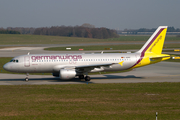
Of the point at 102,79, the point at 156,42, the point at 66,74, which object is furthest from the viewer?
the point at 156,42

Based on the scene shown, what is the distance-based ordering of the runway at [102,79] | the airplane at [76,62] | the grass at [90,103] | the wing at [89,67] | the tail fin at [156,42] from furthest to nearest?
the tail fin at [156,42]
the airplane at [76,62]
the runway at [102,79]
the wing at [89,67]
the grass at [90,103]

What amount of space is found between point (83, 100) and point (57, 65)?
12.4 metres

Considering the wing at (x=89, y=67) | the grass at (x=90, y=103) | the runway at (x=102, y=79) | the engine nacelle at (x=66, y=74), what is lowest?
the grass at (x=90, y=103)

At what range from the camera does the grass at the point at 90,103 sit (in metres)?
15.0

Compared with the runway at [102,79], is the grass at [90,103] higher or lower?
lower

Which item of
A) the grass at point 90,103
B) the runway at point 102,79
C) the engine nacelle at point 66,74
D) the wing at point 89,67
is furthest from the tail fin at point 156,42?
the engine nacelle at point 66,74

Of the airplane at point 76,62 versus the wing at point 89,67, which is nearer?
the wing at point 89,67

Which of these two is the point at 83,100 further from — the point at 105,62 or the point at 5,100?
the point at 105,62

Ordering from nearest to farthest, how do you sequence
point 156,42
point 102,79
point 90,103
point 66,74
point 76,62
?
1. point 90,103
2. point 66,74
3. point 76,62
4. point 102,79
5. point 156,42

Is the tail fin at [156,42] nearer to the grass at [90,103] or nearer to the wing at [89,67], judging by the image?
the wing at [89,67]

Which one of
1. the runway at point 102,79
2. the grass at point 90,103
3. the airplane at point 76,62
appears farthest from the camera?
the airplane at point 76,62

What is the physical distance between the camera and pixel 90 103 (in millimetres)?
18047

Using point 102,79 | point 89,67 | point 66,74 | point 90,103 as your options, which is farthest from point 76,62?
point 90,103

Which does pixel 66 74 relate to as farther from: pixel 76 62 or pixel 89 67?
pixel 89 67
